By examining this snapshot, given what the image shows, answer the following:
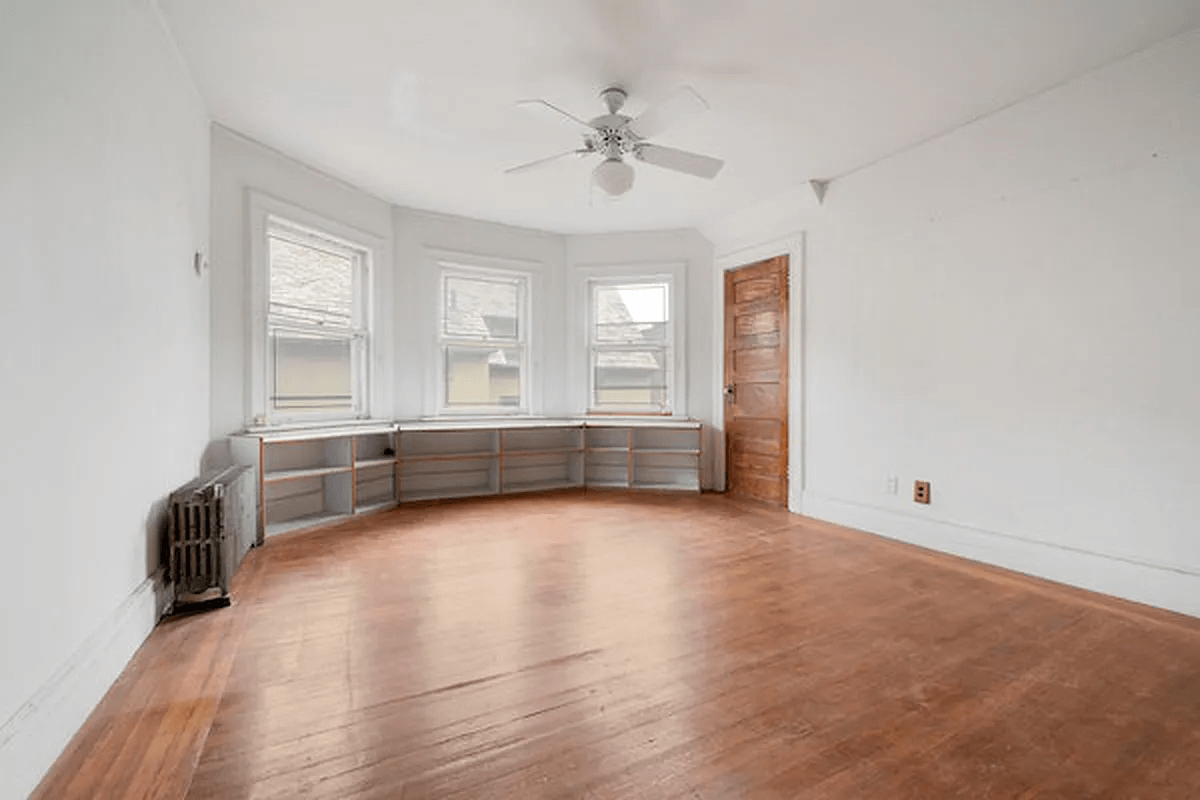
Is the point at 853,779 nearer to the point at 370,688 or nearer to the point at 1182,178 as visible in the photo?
the point at 370,688

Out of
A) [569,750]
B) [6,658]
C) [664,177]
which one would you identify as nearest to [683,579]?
[569,750]

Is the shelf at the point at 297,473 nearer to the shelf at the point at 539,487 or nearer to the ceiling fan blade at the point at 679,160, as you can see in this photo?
the shelf at the point at 539,487

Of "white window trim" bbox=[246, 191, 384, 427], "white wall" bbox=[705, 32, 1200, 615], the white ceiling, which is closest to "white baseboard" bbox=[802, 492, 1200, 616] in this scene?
"white wall" bbox=[705, 32, 1200, 615]

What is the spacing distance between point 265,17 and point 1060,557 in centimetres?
478

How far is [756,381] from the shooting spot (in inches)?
203

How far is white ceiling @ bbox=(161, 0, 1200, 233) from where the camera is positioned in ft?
7.95

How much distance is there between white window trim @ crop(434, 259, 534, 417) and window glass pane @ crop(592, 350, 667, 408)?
2.42ft

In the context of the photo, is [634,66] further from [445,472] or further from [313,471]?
[445,472]

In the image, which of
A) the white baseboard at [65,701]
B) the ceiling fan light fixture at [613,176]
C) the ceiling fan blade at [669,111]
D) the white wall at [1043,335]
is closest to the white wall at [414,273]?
the white baseboard at [65,701]

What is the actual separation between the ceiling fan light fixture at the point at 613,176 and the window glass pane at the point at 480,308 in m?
2.73

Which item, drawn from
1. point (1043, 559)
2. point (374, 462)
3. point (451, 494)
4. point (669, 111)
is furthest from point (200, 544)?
point (1043, 559)

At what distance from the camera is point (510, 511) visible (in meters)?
4.75

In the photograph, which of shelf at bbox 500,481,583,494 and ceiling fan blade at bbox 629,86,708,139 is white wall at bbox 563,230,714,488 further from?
ceiling fan blade at bbox 629,86,708,139

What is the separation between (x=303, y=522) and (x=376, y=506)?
25.8 inches
